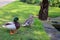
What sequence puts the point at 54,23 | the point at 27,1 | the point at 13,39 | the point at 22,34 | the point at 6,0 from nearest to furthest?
the point at 13,39
the point at 22,34
the point at 54,23
the point at 6,0
the point at 27,1

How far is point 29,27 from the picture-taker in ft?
29.3

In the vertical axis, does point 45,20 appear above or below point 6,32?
below

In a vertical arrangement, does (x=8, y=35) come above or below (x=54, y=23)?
above

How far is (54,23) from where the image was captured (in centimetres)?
1155

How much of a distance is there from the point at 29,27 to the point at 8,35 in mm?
1450

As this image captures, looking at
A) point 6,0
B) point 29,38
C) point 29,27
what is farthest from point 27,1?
point 29,38

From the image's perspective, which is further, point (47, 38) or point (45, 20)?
point (45, 20)

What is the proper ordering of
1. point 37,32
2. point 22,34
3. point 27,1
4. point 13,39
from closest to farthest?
point 13,39
point 22,34
point 37,32
point 27,1

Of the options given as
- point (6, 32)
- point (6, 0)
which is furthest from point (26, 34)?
point (6, 0)

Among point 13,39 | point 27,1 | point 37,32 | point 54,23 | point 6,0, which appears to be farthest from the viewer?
point 27,1

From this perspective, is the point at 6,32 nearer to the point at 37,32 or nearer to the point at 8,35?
the point at 8,35

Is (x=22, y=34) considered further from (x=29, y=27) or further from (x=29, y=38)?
(x=29, y=27)

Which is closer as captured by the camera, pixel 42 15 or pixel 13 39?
pixel 13 39

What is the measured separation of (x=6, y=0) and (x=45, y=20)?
260 inches
